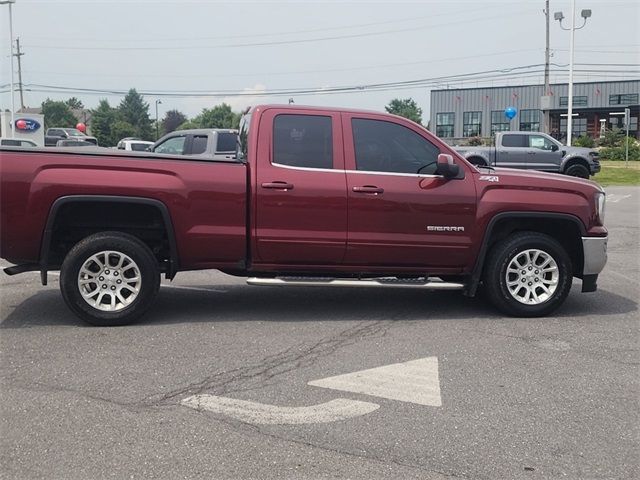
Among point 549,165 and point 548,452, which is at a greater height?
point 549,165


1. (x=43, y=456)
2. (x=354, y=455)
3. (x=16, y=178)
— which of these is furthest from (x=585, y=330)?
(x=16, y=178)

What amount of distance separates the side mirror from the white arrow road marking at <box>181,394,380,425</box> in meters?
2.63

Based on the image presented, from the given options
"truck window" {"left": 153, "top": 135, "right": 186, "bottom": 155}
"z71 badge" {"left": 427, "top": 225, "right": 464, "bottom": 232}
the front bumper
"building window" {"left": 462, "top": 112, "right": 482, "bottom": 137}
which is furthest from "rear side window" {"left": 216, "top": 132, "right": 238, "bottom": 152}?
"building window" {"left": 462, "top": 112, "right": 482, "bottom": 137}

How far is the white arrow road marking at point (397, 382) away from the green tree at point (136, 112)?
346 feet

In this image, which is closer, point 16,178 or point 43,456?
point 43,456

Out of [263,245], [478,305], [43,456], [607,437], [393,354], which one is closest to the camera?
[43,456]

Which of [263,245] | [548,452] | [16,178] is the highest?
[16,178]

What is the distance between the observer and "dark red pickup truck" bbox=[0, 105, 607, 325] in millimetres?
5898

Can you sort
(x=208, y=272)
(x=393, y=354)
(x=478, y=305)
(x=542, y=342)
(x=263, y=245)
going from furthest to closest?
(x=208, y=272) → (x=478, y=305) → (x=263, y=245) → (x=542, y=342) → (x=393, y=354)

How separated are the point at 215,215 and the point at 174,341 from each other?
1179 millimetres

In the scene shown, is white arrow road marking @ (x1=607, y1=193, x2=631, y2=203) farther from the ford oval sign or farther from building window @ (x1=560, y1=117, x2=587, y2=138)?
building window @ (x1=560, y1=117, x2=587, y2=138)

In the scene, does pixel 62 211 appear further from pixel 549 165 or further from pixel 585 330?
pixel 549 165

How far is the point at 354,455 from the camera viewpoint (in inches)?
144

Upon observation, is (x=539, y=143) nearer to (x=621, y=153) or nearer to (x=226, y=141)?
(x=226, y=141)
